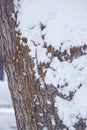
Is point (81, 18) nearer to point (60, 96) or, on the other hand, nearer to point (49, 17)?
point (49, 17)

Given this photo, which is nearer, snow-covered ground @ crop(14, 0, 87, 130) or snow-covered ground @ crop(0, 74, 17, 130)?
snow-covered ground @ crop(14, 0, 87, 130)

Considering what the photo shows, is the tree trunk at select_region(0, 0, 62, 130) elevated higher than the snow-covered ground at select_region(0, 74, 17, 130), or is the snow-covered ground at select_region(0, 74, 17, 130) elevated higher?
the snow-covered ground at select_region(0, 74, 17, 130)

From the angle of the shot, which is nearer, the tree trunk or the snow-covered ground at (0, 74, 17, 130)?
the tree trunk

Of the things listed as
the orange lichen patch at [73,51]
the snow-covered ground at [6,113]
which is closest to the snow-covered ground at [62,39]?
the orange lichen patch at [73,51]

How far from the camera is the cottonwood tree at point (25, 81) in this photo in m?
1.58

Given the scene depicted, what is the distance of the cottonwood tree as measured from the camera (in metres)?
1.58

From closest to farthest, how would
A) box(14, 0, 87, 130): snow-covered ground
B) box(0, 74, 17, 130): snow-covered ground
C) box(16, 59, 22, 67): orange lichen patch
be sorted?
box(14, 0, 87, 130): snow-covered ground < box(16, 59, 22, 67): orange lichen patch < box(0, 74, 17, 130): snow-covered ground

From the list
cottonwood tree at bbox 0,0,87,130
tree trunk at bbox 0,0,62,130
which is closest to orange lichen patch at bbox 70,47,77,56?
cottonwood tree at bbox 0,0,87,130

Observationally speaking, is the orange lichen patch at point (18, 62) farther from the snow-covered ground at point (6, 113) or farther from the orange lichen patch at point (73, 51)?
the snow-covered ground at point (6, 113)

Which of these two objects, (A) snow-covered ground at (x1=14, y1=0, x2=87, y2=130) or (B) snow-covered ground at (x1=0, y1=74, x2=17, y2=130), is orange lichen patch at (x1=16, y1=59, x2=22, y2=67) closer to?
(A) snow-covered ground at (x1=14, y1=0, x2=87, y2=130)

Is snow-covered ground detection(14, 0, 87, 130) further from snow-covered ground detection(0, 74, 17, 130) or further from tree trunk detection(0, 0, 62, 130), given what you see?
snow-covered ground detection(0, 74, 17, 130)

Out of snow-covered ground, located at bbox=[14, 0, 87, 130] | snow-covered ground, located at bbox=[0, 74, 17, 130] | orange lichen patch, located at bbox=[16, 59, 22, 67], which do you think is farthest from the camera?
snow-covered ground, located at bbox=[0, 74, 17, 130]

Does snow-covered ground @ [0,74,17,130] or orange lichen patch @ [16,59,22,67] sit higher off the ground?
snow-covered ground @ [0,74,17,130]

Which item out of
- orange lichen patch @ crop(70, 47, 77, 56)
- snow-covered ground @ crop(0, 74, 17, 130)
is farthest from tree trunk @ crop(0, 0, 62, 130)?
snow-covered ground @ crop(0, 74, 17, 130)
